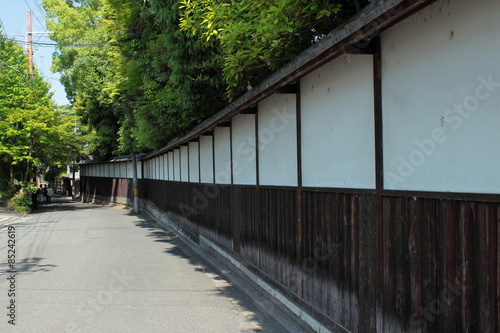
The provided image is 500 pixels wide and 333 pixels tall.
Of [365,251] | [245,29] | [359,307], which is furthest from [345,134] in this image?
[245,29]

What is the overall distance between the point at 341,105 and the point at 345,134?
1.11ft

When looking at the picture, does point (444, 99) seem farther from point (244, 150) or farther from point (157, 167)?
point (157, 167)

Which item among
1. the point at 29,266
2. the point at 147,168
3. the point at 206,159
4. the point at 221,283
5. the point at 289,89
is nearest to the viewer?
the point at 289,89

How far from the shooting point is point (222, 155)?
10.0 metres

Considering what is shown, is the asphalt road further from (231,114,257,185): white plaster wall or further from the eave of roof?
the eave of roof

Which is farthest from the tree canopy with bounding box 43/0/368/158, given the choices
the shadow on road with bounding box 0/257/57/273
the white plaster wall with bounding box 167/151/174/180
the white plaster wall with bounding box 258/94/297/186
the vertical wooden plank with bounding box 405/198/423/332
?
the shadow on road with bounding box 0/257/57/273

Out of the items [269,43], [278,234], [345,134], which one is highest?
[269,43]

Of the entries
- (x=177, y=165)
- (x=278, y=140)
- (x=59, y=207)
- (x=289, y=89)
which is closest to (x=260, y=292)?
(x=278, y=140)

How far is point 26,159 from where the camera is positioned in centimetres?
2783

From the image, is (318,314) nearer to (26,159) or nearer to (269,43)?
(269,43)

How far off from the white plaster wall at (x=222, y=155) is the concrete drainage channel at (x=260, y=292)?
175 centimetres

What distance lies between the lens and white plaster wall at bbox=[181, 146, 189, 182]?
14609mm

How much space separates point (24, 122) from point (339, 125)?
26635mm

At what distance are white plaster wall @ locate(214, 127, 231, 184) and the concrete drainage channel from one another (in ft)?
5.73
